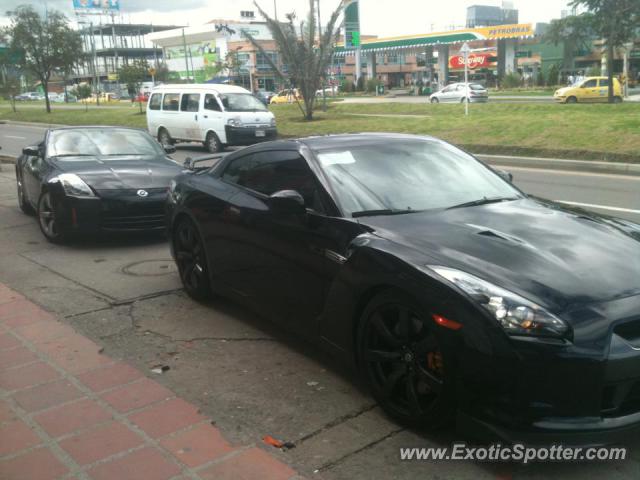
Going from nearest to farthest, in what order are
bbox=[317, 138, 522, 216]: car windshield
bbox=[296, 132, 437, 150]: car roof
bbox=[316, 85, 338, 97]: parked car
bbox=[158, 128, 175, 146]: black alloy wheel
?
bbox=[317, 138, 522, 216]: car windshield → bbox=[296, 132, 437, 150]: car roof → bbox=[158, 128, 175, 146]: black alloy wheel → bbox=[316, 85, 338, 97]: parked car

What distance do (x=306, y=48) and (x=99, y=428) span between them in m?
24.9

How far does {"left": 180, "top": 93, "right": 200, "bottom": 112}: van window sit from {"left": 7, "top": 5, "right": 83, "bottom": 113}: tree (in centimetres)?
2476

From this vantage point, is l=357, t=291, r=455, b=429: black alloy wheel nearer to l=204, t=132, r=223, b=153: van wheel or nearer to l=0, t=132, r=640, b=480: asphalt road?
l=0, t=132, r=640, b=480: asphalt road

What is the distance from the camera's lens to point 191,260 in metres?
5.65

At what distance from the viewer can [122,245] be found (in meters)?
8.03

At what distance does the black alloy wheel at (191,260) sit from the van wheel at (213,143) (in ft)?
49.0

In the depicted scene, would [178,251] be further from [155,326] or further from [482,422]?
[482,422]

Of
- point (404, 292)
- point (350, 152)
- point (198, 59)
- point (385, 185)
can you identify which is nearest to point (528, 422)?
point (404, 292)

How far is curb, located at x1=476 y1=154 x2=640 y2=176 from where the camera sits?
13.5m

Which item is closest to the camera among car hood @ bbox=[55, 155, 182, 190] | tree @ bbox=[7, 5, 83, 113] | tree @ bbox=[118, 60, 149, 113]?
car hood @ bbox=[55, 155, 182, 190]

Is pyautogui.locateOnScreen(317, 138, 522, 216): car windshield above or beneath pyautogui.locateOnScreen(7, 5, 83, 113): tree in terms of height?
beneath

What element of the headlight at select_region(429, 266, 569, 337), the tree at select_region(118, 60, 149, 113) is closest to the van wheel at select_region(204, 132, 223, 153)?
the headlight at select_region(429, 266, 569, 337)

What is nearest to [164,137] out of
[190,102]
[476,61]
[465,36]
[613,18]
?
[190,102]

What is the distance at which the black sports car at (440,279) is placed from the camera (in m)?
2.78
